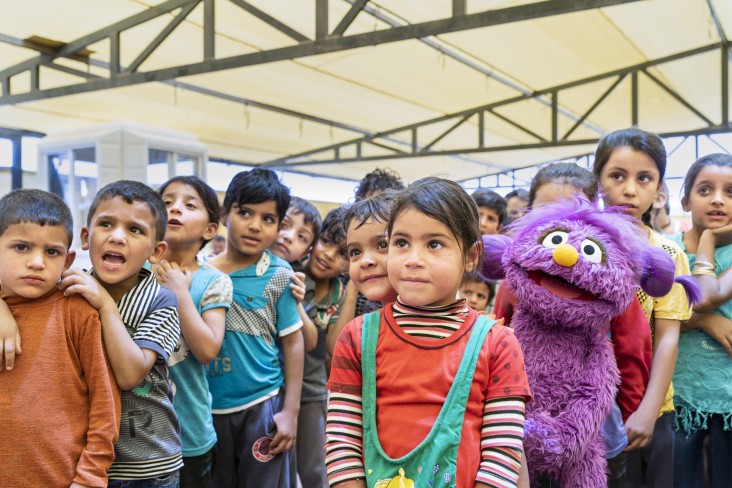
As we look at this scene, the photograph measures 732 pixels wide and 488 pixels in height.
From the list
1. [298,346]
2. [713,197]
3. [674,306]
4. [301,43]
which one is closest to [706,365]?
[674,306]

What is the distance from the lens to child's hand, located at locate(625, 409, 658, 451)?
4.24 ft

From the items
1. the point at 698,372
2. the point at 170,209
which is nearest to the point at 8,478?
the point at 170,209

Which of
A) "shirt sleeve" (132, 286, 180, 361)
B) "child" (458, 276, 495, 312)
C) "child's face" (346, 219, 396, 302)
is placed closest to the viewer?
"shirt sleeve" (132, 286, 180, 361)

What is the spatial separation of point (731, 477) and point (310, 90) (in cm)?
544

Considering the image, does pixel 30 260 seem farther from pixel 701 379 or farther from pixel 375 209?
pixel 701 379

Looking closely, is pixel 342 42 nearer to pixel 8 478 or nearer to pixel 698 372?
pixel 698 372

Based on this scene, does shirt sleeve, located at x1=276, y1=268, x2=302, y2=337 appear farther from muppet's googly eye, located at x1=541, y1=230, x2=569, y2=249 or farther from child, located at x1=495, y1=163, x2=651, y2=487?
muppet's googly eye, located at x1=541, y1=230, x2=569, y2=249

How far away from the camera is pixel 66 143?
5387mm

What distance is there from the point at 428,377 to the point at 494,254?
1.37 ft

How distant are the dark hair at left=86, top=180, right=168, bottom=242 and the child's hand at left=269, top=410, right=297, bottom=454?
63cm

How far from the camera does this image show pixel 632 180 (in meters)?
1.47

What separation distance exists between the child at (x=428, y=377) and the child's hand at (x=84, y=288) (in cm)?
49

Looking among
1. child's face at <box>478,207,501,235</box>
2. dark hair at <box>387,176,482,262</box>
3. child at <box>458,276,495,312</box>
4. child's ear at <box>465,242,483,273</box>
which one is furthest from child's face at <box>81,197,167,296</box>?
child's face at <box>478,207,501,235</box>

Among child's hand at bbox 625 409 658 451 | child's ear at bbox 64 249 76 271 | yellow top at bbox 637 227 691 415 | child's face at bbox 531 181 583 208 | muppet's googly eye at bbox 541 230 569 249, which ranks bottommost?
child's hand at bbox 625 409 658 451
